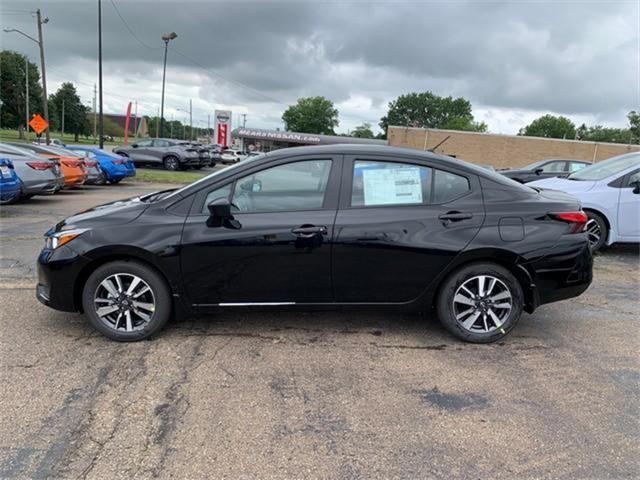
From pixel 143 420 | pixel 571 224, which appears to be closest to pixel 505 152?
pixel 571 224

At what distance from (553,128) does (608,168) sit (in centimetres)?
11433

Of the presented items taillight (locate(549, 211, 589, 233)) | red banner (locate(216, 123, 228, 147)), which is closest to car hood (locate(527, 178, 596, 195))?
taillight (locate(549, 211, 589, 233))

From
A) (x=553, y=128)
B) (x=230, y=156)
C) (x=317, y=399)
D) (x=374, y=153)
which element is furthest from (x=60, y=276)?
(x=553, y=128)

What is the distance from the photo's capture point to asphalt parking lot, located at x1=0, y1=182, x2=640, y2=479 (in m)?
2.51

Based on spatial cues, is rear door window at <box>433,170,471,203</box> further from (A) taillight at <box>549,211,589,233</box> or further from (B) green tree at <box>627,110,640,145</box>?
(B) green tree at <box>627,110,640,145</box>

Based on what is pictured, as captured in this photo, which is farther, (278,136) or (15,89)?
(15,89)

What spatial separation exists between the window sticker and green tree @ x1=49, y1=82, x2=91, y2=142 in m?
97.7

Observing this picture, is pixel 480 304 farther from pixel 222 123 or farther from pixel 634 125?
pixel 634 125

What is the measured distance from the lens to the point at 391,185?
390 centimetres

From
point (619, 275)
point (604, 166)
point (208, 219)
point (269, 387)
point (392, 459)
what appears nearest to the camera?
point (392, 459)

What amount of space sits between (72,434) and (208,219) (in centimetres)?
171

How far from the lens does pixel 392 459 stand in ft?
8.34

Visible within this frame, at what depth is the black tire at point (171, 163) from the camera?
23.8 meters

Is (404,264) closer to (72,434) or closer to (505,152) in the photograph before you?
(72,434)
